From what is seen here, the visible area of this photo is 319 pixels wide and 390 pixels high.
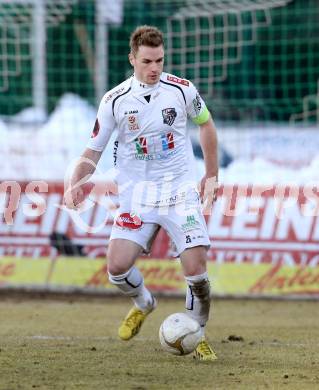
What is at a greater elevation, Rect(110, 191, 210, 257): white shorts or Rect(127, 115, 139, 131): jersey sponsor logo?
Rect(127, 115, 139, 131): jersey sponsor logo

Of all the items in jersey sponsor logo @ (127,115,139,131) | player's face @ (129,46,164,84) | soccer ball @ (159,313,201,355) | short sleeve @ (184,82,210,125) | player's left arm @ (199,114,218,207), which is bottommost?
soccer ball @ (159,313,201,355)

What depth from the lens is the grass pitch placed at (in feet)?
22.6

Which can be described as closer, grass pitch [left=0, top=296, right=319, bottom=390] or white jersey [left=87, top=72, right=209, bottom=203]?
grass pitch [left=0, top=296, right=319, bottom=390]

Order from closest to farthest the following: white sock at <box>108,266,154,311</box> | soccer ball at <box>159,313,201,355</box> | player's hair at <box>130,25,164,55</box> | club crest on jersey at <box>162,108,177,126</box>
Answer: soccer ball at <box>159,313,201,355</box> → player's hair at <box>130,25,164,55</box> → club crest on jersey at <box>162,108,177,126</box> → white sock at <box>108,266,154,311</box>

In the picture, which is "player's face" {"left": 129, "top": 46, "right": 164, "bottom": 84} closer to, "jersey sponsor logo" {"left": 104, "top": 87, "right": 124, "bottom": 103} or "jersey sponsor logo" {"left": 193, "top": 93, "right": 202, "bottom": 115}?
"jersey sponsor logo" {"left": 104, "top": 87, "right": 124, "bottom": 103}

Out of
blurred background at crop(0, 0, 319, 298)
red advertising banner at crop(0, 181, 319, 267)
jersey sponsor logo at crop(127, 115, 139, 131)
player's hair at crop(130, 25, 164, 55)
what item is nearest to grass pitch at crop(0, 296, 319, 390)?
red advertising banner at crop(0, 181, 319, 267)

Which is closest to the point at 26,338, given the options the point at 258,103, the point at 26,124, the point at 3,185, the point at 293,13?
the point at 3,185

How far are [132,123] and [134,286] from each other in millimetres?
1353

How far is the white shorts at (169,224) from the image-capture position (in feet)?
26.1

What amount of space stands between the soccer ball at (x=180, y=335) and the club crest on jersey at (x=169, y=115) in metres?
1.56

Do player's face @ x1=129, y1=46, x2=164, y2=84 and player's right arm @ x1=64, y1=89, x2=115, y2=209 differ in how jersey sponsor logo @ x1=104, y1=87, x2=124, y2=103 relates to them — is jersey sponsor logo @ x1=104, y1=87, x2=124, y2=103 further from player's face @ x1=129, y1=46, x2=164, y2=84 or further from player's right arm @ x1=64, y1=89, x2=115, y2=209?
player's face @ x1=129, y1=46, x2=164, y2=84

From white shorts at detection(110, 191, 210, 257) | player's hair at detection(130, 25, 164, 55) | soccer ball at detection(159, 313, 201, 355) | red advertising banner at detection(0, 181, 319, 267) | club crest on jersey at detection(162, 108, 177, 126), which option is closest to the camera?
soccer ball at detection(159, 313, 201, 355)

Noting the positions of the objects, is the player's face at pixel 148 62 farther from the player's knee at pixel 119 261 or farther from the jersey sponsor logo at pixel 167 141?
the player's knee at pixel 119 261

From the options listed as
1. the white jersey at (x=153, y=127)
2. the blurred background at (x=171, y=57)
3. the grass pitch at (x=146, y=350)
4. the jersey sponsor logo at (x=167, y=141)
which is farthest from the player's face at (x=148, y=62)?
the blurred background at (x=171, y=57)
